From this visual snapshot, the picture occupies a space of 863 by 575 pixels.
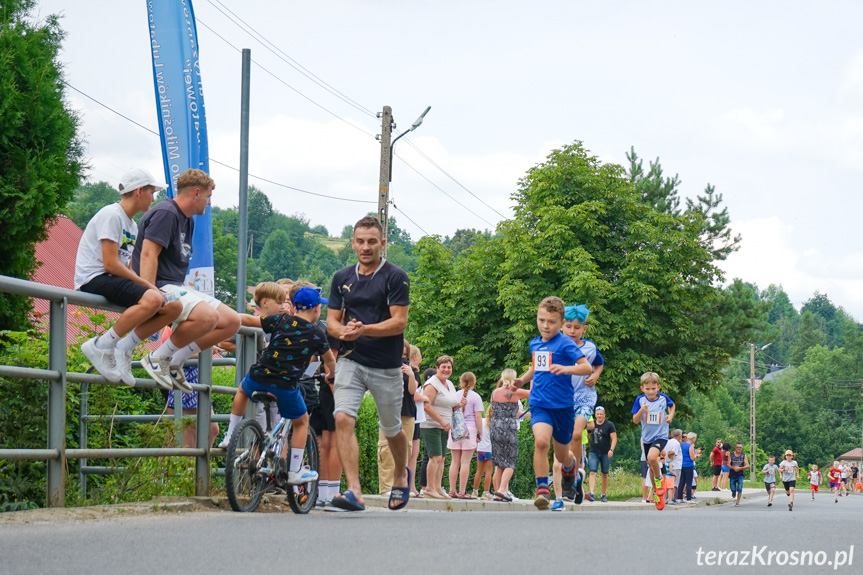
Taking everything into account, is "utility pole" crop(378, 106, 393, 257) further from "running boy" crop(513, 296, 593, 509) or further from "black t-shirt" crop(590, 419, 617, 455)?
"running boy" crop(513, 296, 593, 509)

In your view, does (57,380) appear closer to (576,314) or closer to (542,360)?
(542,360)

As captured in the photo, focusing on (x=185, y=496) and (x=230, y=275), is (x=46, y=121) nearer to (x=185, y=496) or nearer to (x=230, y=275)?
(x=185, y=496)

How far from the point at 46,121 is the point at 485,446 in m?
8.45

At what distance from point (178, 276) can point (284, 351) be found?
1009 mm

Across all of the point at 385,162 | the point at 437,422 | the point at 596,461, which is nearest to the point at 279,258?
the point at 385,162

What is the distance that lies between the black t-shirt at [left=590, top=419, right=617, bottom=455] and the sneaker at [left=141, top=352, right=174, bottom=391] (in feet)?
46.9

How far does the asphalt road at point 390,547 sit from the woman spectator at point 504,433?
954 cm

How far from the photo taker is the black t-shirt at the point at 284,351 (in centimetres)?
837

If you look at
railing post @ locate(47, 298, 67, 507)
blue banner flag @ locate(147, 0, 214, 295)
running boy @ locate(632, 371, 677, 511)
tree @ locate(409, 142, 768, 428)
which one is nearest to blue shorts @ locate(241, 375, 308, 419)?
railing post @ locate(47, 298, 67, 507)

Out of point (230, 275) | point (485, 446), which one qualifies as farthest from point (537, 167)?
point (230, 275)

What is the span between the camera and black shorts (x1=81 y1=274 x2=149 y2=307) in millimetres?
7223

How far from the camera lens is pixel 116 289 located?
7223mm

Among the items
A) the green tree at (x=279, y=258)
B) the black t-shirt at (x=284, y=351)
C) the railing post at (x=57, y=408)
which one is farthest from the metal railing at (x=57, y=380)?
the green tree at (x=279, y=258)

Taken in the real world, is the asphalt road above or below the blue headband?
below
